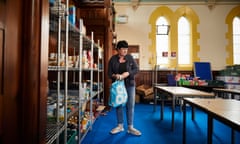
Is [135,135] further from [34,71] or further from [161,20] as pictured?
[161,20]

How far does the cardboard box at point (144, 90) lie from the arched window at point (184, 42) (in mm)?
1616

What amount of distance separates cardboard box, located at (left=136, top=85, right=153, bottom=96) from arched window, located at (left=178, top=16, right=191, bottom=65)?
5.30 feet

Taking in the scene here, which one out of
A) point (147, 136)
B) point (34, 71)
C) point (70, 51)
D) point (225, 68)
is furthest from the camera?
point (225, 68)

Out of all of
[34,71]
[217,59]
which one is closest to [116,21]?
[217,59]

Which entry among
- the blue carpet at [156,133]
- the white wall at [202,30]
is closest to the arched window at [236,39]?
the white wall at [202,30]

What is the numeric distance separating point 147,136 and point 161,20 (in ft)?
15.2

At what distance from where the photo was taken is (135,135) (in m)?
2.38

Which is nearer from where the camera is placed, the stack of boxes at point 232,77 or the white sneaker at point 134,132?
the white sneaker at point 134,132

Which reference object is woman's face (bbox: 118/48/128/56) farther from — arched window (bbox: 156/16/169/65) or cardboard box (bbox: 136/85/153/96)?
arched window (bbox: 156/16/169/65)

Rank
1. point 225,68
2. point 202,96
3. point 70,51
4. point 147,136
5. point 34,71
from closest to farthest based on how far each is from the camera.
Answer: point 34,71 < point 202,96 < point 147,136 < point 70,51 < point 225,68

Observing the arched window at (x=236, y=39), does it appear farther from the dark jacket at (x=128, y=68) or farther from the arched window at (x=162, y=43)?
the dark jacket at (x=128, y=68)

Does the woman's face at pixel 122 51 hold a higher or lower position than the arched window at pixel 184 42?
lower

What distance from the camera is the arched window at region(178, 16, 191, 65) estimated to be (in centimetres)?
590

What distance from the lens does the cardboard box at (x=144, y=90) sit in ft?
16.9
